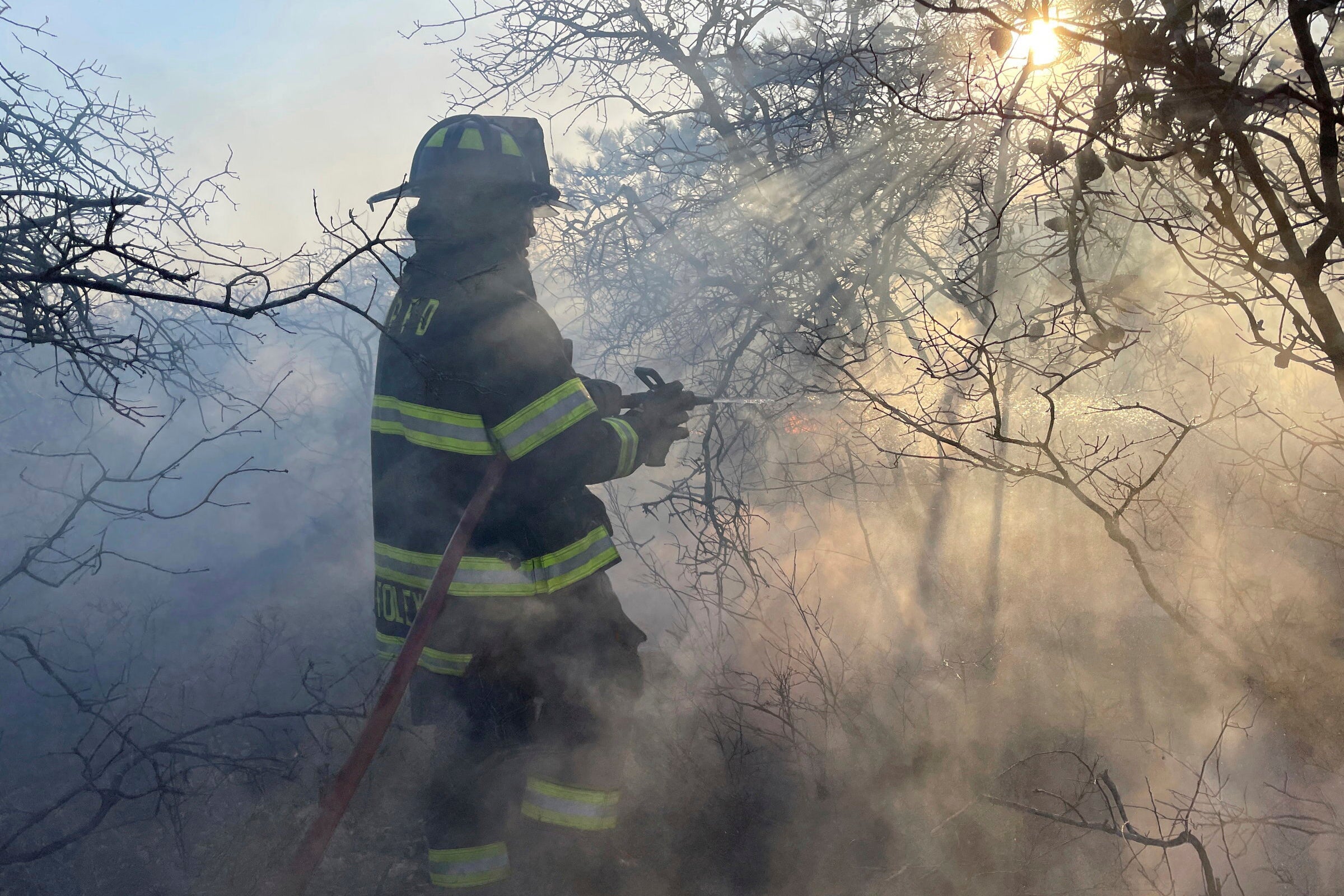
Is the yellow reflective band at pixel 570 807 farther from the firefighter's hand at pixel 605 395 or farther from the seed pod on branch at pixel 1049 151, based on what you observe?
the seed pod on branch at pixel 1049 151

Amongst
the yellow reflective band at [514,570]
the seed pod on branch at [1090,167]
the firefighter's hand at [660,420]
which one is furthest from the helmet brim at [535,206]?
the seed pod on branch at [1090,167]

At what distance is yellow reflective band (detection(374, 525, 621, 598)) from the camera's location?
8.66ft

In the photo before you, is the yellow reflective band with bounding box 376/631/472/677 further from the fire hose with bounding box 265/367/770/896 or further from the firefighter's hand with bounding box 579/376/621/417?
the firefighter's hand with bounding box 579/376/621/417

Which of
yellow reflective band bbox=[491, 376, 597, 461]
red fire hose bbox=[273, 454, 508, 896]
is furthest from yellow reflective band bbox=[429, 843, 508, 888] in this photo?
yellow reflective band bbox=[491, 376, 597, 461]

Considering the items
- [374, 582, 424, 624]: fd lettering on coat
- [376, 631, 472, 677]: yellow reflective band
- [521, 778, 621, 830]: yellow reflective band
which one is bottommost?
[521, 778, 621, 830]: yellow reflective band

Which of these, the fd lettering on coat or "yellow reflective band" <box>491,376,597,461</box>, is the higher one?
"yellow reflective band" <box>491,376,597,461</box>

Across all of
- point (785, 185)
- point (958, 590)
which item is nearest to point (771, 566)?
point (958, 590)

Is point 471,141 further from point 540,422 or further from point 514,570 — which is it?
point 514,570

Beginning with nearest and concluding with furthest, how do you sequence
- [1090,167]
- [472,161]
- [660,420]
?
1. [1090,167]
2. [472,161]
3. [660,420]

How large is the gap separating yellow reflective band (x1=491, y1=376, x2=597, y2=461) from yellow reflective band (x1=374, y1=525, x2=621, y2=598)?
15.1 inches

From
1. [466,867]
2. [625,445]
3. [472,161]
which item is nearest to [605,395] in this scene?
[625,445]

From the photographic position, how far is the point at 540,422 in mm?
2590

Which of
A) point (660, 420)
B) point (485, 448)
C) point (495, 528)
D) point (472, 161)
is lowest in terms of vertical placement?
point (495, 528)

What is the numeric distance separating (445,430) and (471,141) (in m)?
1.08
